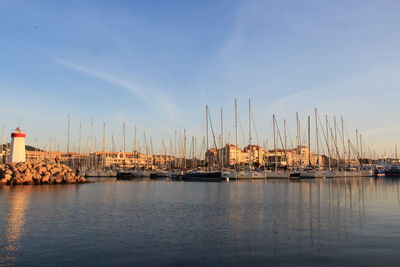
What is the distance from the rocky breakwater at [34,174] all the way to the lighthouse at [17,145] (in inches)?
140

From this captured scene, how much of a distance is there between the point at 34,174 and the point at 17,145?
979 centimetres

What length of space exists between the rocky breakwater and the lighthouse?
355 centimetres

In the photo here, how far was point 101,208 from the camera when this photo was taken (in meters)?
27.9

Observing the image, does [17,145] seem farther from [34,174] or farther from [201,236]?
[201,236]

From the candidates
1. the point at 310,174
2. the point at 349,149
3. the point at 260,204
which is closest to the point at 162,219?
the point at 260,204

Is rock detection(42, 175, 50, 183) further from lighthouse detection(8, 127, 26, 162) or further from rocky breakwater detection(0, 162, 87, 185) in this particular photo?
lighthouse detection(8, 127, 26, 162)

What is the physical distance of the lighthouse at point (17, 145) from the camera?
68.2m

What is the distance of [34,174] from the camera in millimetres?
63781

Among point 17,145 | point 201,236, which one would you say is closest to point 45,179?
→ point 17,145

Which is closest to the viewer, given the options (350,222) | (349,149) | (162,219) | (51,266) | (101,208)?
(51,266)

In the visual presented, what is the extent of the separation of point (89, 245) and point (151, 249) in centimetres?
296

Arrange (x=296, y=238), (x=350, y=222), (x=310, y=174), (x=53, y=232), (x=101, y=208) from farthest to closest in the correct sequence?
(x=310, y=174)
(x=101, y=208)
(x=350, y=222)
(x=53, y=232)
(x=296, y=238)

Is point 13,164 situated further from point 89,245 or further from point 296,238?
point 296,238

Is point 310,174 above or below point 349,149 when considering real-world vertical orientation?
below
